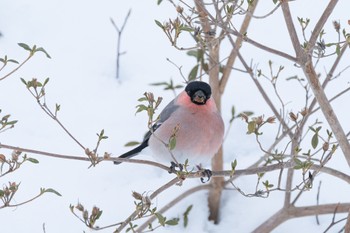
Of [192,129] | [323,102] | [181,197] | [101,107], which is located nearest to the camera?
[323,102]

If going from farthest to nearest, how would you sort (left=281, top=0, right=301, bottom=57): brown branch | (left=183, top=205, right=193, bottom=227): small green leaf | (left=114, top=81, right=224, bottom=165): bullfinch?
(left=183, top=205, right=193, bottom=227): small green leaf → (left=114, top=81, right=224, bottom=165): bullfinch → (left=281, top=0, right=301, bottom=57): brown branch

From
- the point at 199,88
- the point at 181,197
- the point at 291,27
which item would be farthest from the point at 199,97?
the point at 291,27

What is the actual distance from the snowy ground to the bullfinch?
2.28ft

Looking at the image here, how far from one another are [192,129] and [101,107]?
50.8 inches

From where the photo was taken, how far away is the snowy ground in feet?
11.1

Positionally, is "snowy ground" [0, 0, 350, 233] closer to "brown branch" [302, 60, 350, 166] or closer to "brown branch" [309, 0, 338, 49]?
"brown branch" [302, 60, 350, 166]

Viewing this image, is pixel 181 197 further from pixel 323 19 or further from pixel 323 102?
pixel 323 19

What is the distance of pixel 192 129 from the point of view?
276 cm

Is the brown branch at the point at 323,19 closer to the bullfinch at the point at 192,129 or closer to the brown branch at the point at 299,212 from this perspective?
the bullfinch at the point at 192,129

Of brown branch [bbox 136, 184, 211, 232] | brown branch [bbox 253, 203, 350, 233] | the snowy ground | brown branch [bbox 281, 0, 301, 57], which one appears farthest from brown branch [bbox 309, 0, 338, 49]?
the snowy ground

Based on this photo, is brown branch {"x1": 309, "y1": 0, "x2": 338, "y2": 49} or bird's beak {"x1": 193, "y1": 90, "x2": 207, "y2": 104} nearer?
brown branch {"x1": 309, "y1": 0, "x2": 338, "y2": 49}

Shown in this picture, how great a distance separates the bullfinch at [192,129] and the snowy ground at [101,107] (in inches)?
27.4

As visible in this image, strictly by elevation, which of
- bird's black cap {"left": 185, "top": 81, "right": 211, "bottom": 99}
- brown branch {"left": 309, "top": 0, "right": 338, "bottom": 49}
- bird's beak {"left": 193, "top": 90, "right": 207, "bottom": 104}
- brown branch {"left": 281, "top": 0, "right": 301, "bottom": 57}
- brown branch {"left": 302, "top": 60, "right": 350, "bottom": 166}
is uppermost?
bird's black cap {"left": 185, "top": 81, "right": 211, "bottom": 99}

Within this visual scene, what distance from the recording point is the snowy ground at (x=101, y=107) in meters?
3.39
